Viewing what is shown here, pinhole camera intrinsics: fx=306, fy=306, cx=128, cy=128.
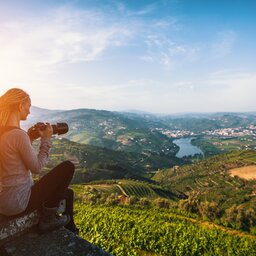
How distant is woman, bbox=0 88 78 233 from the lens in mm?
4434

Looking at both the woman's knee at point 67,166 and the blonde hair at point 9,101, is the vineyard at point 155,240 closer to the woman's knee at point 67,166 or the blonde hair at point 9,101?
the woman's knee at point 67,166

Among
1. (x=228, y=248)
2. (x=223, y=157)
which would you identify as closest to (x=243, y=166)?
(x=223, y=157)

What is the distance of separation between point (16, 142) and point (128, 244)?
22.0 feet

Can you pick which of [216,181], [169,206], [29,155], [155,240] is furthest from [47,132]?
[216,181]

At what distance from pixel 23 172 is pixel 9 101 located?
42.5 inches

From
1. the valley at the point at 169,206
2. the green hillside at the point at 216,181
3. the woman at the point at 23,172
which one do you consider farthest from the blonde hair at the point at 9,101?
the green hillside at the point at 216,181

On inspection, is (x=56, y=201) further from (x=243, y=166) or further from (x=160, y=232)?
(x=243, y=166)

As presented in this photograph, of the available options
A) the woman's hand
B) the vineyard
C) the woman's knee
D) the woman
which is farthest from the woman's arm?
the vineyard

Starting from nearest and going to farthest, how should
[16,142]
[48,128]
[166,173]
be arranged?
[16,142] → [48,128] → [166,173]

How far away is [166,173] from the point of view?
6801 inches

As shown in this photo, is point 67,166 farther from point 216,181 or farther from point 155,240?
point 216,181

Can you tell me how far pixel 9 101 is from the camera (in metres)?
4.52

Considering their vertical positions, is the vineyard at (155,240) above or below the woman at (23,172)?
below

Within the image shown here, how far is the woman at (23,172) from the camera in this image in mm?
4434
